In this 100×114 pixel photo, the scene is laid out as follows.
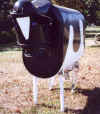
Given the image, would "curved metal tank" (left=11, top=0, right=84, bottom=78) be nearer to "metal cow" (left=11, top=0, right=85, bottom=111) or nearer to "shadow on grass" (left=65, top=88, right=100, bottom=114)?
"metal cow" (left=11, top=0, right=85, bottom=111)

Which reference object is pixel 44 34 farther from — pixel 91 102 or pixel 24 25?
pixel 91 102

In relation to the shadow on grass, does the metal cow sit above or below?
above

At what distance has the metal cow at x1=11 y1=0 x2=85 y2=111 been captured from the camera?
4.19 meters

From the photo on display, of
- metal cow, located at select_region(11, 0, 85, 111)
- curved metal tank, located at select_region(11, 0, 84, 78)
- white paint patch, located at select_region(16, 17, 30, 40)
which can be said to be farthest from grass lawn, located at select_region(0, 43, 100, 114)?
white paint patch, located at select_region(16, 17, 30, 40)

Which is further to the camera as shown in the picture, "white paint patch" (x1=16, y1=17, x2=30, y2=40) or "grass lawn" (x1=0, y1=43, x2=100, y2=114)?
"grass lawn" (x1=0, y1=43, x2=100, y2=114)

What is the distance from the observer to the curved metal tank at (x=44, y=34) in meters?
4.19

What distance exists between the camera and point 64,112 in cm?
495

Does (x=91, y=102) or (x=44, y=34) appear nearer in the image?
(x=44, y=34)

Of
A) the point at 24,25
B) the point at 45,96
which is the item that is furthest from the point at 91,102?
the point at 24,25

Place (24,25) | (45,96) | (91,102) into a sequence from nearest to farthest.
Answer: (24,25) < (91,102) < (45,96)

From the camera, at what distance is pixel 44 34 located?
15.0 feet

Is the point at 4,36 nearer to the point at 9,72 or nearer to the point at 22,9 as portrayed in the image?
the point at 9,72

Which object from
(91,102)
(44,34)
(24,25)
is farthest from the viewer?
(91,102)

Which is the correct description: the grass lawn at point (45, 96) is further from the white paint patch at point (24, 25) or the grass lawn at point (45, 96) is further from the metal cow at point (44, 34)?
the white paint patch at point (24, 25)
